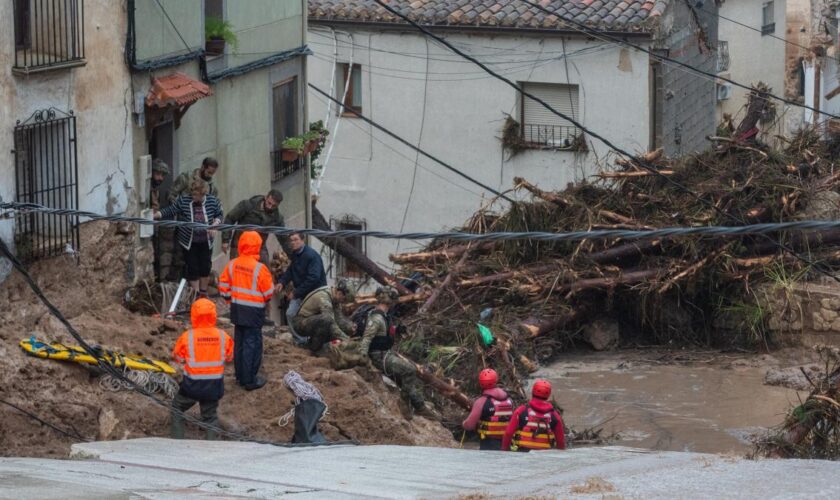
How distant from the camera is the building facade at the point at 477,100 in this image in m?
25.3

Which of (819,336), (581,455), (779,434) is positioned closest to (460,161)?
(819,336)

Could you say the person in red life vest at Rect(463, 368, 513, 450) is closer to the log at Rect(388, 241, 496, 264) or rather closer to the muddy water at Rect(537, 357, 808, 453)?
the muddy water at Rect(537, 357, 808, 453)

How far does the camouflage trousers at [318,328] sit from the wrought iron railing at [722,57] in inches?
803

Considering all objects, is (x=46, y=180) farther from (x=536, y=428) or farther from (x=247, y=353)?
(x=536, y=428)

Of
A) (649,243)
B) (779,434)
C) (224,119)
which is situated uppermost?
(224,119)

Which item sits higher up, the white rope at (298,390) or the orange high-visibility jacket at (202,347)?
the orange high-visibility jacket at (202,347)

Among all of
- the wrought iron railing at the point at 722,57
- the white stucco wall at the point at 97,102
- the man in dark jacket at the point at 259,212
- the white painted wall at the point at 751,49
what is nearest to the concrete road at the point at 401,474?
→ the white stucco wall at the point at 97,102

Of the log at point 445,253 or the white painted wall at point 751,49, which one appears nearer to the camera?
the log at point 445,253

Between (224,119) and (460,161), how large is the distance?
892cm

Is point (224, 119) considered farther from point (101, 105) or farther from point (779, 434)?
point (779, 434)

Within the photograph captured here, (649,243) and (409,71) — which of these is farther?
(409,71)

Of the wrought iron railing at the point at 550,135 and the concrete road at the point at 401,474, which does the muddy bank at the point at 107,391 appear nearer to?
the concrete road at the point at 401,474

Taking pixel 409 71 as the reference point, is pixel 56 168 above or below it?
below

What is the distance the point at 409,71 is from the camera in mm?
26891
